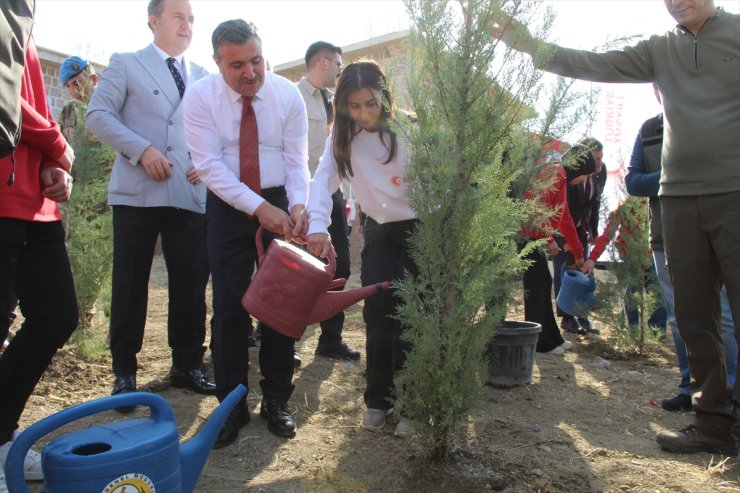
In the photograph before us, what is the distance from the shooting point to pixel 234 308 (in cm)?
310

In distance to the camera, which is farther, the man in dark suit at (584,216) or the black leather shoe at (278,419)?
the man in dark suit at (584,216)

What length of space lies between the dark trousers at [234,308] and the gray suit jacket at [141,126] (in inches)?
17.7

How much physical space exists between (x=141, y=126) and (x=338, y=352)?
217cm

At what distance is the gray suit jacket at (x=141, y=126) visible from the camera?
11.3ft

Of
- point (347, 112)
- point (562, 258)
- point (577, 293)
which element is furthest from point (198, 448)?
point (562, 258)

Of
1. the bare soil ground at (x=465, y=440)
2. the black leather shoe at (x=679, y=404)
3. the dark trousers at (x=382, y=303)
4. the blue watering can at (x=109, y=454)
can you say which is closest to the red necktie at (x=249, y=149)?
the dark trousers at (x=382, y=303)

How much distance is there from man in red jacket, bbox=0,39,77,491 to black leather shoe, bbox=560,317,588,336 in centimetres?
505

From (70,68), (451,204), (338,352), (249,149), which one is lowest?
(338,352)

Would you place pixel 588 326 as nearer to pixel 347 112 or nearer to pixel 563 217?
pixel 563 217

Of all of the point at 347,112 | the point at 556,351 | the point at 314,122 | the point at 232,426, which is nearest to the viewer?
the point at 232,426

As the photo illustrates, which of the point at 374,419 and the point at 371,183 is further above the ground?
the point at 371,183

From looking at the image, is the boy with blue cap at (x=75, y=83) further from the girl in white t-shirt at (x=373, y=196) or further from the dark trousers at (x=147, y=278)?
the girl in white t-shirt at (x=373, y=196)

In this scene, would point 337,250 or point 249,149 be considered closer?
point 249,149

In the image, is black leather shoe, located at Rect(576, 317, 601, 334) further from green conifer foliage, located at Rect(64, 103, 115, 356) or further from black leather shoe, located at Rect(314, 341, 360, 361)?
green conifer foliage, located at Rect(64, 103, 115, 356)
